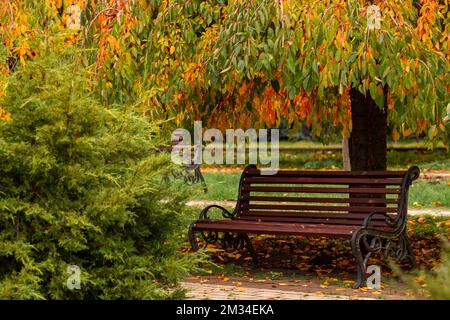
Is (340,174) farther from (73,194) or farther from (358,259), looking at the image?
(73,194)

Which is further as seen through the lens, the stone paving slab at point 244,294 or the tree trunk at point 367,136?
the tree trunk at point 367,136

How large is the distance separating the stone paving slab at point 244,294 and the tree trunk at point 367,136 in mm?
2630

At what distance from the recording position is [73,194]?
5.34 meters

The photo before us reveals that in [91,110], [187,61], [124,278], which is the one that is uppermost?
[187,61]

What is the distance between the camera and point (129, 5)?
8625 mm

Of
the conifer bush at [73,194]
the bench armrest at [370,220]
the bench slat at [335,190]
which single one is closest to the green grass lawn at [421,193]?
the bench slat at [335,190]

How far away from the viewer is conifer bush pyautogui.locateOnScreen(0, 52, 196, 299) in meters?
5.12

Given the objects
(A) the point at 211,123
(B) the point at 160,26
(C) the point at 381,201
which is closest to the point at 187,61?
(B) the point at 160,26

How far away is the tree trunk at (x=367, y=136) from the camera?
31.2 feet

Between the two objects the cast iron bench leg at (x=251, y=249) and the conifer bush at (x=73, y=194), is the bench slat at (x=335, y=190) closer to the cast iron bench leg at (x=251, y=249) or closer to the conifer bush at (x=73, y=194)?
the cast iron bench leg at (x=251, y=249)

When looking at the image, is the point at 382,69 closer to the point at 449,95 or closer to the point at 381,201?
the point at 449,95

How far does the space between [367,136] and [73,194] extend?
484cm

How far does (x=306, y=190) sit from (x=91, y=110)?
3.82 metres

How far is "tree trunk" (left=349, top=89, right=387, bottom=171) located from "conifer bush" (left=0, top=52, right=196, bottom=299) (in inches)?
169
